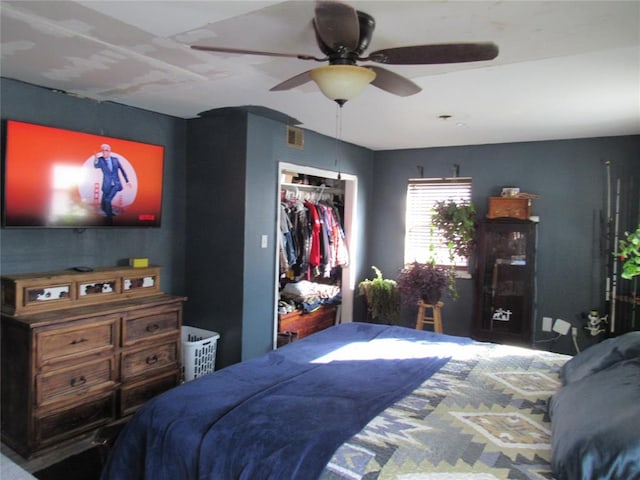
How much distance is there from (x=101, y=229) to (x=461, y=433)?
2.66 meters

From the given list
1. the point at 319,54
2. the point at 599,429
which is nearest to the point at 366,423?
the point at 599,429

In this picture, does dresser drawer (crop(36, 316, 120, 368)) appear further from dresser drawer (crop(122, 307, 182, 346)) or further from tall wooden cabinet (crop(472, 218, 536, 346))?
tall wooden cabinet (crop(472, 218, 536, 346))

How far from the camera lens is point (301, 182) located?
4738 millimetres

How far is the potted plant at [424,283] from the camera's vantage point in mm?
4348

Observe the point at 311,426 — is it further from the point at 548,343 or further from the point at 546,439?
the point at 548,343

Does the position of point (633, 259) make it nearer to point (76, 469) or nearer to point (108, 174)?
point (108, 174)

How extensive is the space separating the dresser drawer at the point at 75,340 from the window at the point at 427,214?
312 centimetres

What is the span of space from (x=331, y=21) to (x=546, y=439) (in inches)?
61.8

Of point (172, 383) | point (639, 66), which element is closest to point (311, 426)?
point (172, 383)

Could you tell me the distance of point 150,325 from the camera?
10.2 feet

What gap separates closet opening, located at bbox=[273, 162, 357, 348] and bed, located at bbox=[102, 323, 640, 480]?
190 centimetres

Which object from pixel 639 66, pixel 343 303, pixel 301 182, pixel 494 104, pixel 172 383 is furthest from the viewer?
pixel 343 303

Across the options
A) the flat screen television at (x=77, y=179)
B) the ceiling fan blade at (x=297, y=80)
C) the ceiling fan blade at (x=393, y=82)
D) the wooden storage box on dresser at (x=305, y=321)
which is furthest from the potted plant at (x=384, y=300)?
the ceiling fan blade at (x=297, y=80)

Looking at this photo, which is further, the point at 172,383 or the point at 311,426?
the point at 172,383
